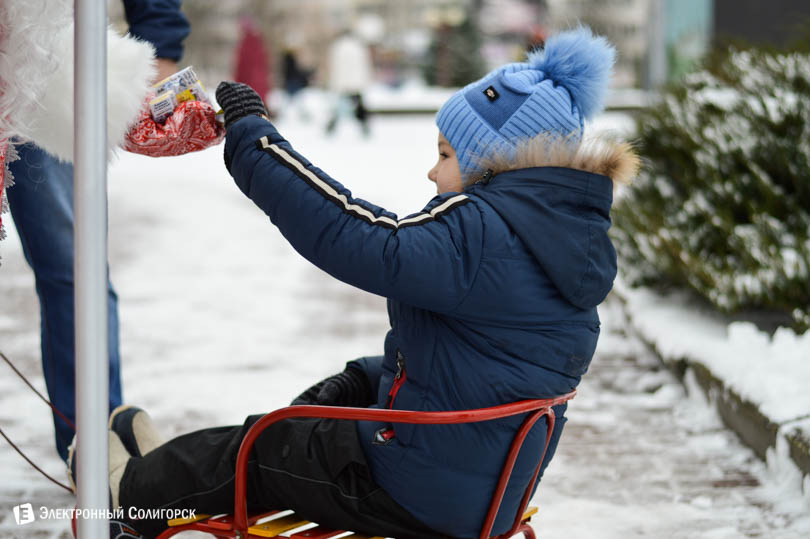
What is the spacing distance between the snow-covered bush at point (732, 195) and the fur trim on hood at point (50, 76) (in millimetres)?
3181

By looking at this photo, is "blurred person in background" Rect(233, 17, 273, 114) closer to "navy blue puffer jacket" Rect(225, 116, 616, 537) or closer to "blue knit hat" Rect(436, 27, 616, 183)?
"blue knit hat" Rect(436, 27, 616, 183)

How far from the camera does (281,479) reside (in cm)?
235

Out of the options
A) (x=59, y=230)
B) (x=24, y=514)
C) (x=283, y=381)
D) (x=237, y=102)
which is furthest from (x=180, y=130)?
(x=283, y=381)

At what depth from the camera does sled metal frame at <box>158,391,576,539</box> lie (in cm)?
206

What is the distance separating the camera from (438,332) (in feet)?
7.32

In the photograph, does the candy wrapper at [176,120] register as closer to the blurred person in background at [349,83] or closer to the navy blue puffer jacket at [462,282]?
the navy blue puffer jacket at [462,282]

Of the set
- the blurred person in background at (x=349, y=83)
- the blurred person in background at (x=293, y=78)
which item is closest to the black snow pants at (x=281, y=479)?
the blurred person in background at (x=349, y=83)

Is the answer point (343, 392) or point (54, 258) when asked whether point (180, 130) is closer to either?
point (343, 392)

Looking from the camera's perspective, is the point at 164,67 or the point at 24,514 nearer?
the point at 24,514

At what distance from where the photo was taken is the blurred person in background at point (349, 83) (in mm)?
18234

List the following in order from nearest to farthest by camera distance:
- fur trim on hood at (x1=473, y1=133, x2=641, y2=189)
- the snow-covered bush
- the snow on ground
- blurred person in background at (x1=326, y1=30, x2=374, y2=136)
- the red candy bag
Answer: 1. fur trim on hood at (x1=473, y1=133, x2=641, y2=189)
2. the red candy bag
3. the snow on ground
4. the snow-covered bush
5. blurred person in background at (x1=326, y1=30, x2=374, y2=136)

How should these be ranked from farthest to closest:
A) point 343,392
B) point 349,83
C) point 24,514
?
1. point 349,83
2. point 24,514
3. point 343,392

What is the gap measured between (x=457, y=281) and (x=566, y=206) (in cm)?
30

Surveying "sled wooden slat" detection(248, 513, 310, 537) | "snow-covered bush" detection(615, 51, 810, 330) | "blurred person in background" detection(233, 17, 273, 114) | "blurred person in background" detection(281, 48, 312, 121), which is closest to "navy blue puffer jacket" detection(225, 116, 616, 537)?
"sled wooden slat" detection(248, 513, 310, 537)
